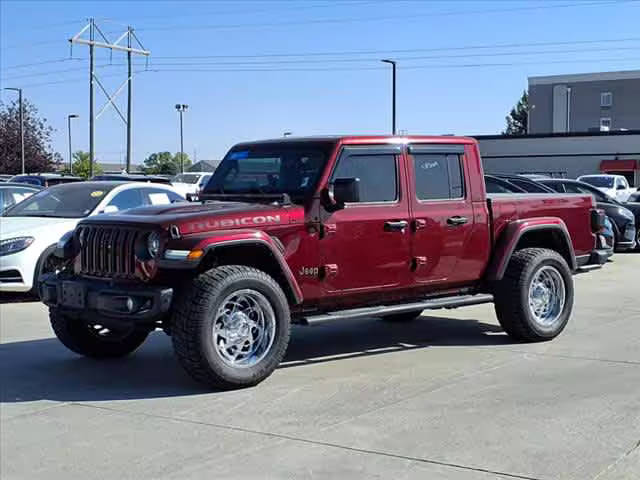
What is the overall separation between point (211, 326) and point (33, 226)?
5.81 meters

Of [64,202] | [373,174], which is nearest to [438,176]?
[373,174]

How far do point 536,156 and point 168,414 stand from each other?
47907 mm

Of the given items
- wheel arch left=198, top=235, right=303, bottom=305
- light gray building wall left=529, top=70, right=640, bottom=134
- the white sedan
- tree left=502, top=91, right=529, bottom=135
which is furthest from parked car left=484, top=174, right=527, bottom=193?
tree left=502, top=91, right=529, bottom=135

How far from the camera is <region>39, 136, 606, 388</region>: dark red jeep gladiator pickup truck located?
6.79m

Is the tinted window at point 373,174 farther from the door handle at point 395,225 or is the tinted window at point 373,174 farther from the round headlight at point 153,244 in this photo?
the round headlight at point 153,244

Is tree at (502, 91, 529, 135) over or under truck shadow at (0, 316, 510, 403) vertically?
over

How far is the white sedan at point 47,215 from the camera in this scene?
11383mm

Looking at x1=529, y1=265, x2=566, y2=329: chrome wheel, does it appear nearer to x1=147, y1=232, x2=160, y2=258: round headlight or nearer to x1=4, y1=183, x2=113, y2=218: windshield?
x1=147, y1=232, x2=160, y2=258: round headlight

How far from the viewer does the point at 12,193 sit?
15.0m

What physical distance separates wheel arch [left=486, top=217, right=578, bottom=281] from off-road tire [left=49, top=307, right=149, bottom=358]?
3.27 metres

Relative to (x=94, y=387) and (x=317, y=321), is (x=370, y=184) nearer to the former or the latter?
(x=317, y=321)

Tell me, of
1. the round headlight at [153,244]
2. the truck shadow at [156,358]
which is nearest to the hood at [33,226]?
→ the truck shadow at [156,358]

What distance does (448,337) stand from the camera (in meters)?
9.16

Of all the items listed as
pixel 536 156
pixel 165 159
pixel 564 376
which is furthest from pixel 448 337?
pixel 165 159
